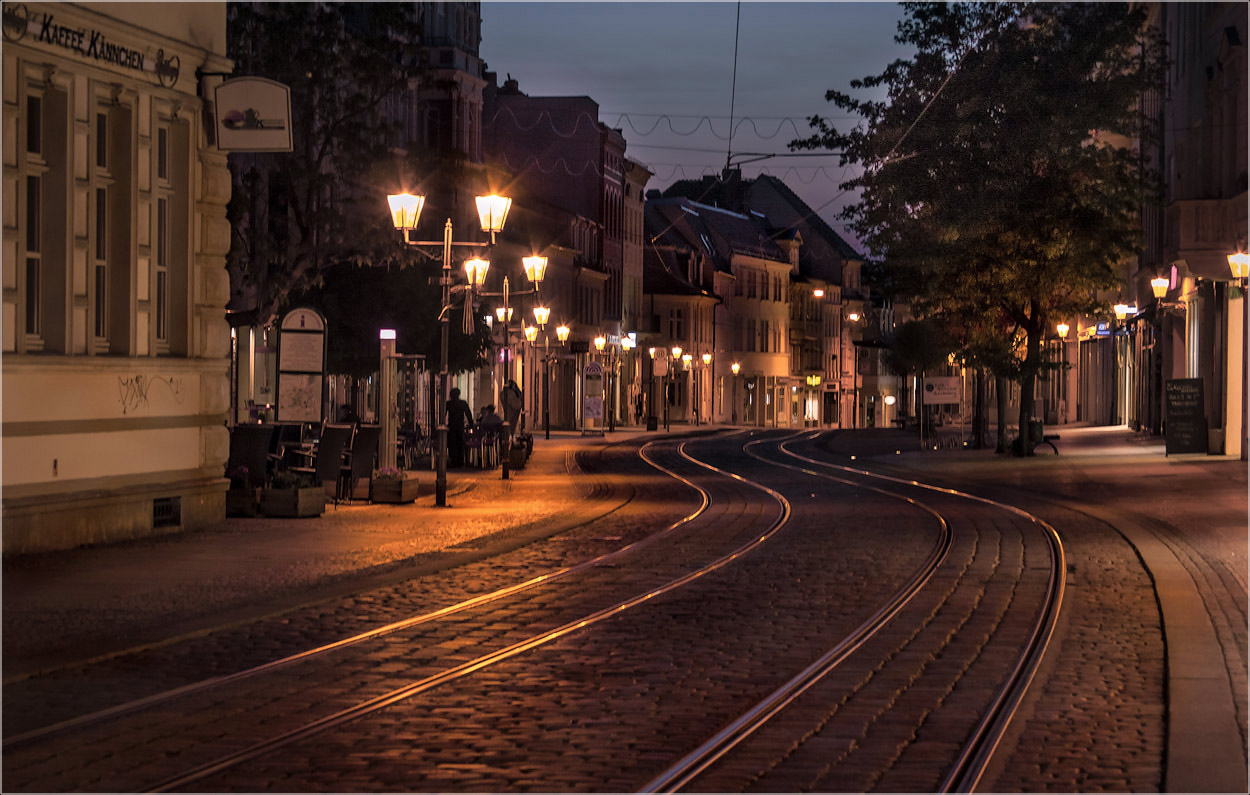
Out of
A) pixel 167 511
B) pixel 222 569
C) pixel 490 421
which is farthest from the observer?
pixel 490 421

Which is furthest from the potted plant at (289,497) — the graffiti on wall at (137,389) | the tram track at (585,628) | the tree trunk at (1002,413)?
the tree trunk at (1002,413)

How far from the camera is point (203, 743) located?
8.13m

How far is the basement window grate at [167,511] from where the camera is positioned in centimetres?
1898

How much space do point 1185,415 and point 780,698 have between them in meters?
28.7

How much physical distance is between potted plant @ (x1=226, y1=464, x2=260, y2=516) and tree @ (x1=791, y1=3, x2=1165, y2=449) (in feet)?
70.7

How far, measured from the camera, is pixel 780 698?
9.39 metres

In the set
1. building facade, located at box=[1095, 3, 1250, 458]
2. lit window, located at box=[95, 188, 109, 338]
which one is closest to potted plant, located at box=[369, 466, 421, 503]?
lit window, located at box=[95, 188, 109, 338]

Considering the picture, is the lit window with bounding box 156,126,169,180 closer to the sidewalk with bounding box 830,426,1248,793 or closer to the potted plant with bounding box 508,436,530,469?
the sidewalk with bounding box 830,426,1248,793

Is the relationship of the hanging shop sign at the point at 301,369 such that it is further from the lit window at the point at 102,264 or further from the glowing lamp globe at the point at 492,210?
the lit window at the point at 102,264

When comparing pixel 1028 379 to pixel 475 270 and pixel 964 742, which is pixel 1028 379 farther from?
pixel 964 742

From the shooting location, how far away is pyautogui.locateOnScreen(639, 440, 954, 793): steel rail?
747cm

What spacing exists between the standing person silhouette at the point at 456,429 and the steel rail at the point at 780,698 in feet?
67.5

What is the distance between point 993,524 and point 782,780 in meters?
15.4

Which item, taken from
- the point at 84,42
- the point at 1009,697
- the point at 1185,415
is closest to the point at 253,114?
the point at 84,42
